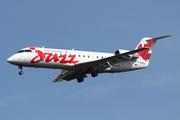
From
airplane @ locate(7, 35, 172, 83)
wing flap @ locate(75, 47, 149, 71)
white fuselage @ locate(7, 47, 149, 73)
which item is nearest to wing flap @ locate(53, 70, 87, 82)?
airplane @ locate(7, 35, 172, 83)

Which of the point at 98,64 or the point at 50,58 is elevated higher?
the point at 50,58

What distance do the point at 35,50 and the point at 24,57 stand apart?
52.1 inches

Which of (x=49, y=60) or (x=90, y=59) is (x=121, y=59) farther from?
(x=49, y=60)

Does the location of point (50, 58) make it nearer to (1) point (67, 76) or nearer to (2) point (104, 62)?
(1) point (67, 76)

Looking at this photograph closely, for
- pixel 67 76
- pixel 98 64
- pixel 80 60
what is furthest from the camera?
pixel 67 76

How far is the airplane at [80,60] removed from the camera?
31.3 meters

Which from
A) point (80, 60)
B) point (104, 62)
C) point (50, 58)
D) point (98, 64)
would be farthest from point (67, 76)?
point (50, 58)

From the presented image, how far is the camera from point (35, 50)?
31719 millimetres

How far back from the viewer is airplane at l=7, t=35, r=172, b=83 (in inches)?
1233

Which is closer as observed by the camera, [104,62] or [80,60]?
[80,60]

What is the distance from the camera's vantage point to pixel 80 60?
33.4 m

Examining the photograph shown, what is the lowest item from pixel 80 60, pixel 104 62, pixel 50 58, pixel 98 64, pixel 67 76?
pixel 67 76

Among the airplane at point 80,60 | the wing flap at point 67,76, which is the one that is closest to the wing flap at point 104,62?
the airplane at point 80,60

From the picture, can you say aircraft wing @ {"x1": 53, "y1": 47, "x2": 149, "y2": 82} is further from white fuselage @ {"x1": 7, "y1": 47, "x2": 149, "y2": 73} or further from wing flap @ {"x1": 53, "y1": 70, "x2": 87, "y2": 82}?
white fuselage @ {"x1": 7, "y1": 47, "x2": 149, "y2": 73}
